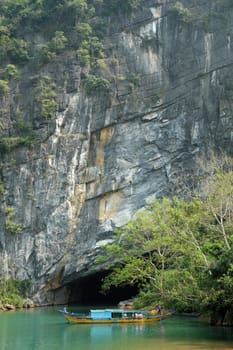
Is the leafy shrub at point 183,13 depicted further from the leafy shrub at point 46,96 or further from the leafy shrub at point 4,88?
the leafy shrub at point 4,88

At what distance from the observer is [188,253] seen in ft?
70.6

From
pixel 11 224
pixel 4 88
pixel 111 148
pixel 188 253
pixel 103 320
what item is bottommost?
pixel 103 320

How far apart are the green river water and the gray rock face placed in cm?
1006

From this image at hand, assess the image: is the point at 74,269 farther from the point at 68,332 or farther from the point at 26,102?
the point at 68,332

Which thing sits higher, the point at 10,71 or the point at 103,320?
the point at 10,71

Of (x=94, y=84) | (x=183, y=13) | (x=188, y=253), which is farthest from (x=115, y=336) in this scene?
(x=183, y=13)

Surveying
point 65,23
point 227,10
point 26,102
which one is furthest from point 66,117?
point 227,10

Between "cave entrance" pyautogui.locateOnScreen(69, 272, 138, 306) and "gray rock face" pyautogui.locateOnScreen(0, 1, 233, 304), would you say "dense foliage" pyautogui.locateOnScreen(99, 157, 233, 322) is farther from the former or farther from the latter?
"cave entrance" pyautogui.locateOnScreen(69, 272, 138, 306)

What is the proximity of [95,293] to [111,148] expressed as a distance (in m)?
12.3

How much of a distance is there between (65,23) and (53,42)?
2.14 metres

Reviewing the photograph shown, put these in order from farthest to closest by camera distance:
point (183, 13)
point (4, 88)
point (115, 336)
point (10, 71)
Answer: point (10, 71) → point (4, 88) → point (183, 13) → point (115, 336)

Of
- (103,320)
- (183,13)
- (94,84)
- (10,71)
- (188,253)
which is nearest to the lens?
(188,253)

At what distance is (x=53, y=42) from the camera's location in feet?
121

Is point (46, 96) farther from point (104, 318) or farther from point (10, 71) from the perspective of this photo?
point (104, 318)
